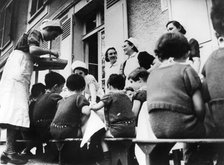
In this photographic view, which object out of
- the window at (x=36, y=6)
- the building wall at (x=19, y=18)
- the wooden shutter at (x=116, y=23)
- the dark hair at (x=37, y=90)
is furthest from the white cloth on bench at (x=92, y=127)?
the building wall at (x=19, y=18)

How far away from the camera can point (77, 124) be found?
215 centimetres

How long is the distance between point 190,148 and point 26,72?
5.12 ft

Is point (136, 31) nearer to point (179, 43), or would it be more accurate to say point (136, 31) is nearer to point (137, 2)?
point (137, 2)

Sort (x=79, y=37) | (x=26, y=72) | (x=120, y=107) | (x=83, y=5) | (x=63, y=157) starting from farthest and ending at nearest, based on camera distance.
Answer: (x=79, y=37), (x=83, y=5), (x=26, y=72), (x=63, y=157), (x=120, y=107)

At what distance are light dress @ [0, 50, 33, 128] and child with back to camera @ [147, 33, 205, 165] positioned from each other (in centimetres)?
128

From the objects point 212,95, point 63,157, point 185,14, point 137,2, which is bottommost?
point 63,157

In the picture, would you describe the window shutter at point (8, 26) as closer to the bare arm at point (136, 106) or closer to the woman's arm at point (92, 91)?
the woman's arm at point (92, 91)

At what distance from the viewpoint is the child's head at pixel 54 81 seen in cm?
250

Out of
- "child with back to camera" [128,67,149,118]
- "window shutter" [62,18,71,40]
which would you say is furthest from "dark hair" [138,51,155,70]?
"window shutter" [62,18,71,40]

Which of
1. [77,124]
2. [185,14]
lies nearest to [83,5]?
[185,14]

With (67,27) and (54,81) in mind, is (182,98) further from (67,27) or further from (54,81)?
(67,27)

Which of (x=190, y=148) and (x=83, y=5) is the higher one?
(x=83, y=5)

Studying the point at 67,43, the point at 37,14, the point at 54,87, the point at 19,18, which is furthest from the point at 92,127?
the point at 19,18

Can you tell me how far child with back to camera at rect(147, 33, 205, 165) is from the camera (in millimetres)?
1221
